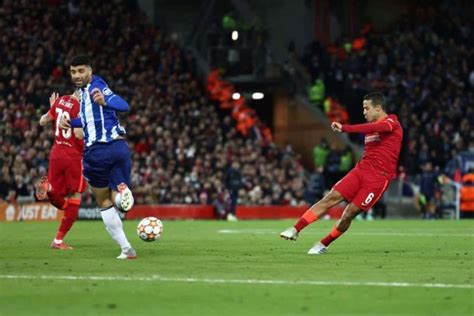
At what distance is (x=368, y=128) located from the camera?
48.2ft

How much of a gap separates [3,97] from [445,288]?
2429 centimetres

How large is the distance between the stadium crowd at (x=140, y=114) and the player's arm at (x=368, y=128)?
17.4 meters

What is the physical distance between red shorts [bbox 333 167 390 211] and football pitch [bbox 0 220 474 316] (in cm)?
72

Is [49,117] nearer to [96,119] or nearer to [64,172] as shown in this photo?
[64,172]

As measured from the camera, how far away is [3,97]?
32.7 metres

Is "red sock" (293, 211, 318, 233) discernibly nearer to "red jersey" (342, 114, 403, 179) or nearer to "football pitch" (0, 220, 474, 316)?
"football pitch" (0, 220, 474, 316)

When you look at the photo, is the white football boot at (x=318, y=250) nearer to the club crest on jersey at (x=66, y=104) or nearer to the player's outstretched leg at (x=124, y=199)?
the player's outstretched leg at (x=124, y=199)

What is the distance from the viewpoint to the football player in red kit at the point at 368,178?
14984 millimetres

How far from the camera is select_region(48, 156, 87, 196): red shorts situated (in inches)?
675

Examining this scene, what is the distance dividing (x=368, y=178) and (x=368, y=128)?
31.7 inches

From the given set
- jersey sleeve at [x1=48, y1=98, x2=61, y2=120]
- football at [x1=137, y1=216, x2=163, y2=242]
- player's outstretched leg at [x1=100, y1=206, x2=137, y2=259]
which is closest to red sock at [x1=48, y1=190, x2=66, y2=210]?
jersey sleeve at [x1=48, y1=98, x2=61, y2=120]

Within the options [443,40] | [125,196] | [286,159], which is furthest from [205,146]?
[125,196]

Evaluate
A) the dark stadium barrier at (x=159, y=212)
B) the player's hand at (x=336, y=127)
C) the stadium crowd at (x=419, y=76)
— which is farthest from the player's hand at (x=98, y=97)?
the stadium crowd at (x=419, y=76)

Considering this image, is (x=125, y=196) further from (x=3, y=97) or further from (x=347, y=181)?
(x=3, y=97)
